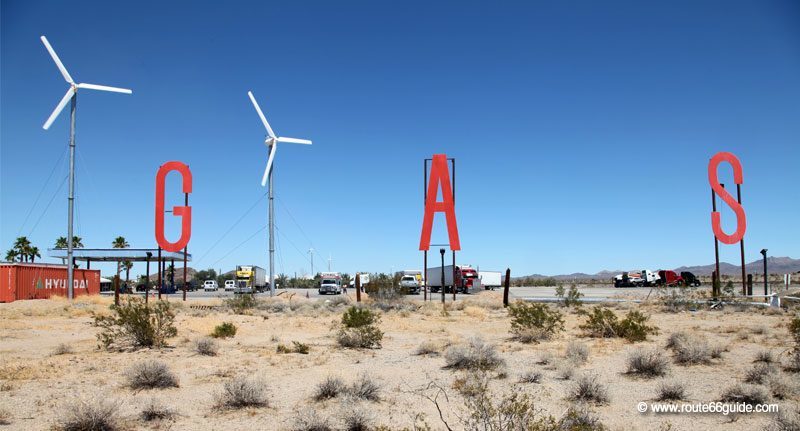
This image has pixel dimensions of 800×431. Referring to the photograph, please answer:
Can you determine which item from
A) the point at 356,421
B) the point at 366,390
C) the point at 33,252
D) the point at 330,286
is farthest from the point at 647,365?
the point at 33,252

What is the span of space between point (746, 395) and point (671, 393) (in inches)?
41.6

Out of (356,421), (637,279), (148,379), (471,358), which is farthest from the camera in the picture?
(637,279)

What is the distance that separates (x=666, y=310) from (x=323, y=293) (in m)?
43.1

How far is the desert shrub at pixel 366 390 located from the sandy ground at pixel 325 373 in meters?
0.26

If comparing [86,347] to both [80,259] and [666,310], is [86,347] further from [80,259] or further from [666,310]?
[80,259]

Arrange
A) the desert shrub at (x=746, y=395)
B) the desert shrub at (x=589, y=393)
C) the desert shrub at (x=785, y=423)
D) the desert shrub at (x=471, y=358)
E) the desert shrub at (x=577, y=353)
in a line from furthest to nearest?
the desert shrub at (x=577, y=353) → the desert shrub at (x=471, y=358) → the desert shrub at (x=589, y=393) → the desert shrub at (x=746, y=395) → the desert shrub at (x=785, y=423)

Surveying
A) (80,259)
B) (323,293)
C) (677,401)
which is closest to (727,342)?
(677,401)

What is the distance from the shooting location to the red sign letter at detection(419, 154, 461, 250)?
113ft

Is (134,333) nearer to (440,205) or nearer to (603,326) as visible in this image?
(603,326)

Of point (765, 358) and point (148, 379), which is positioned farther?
point (765, 358)

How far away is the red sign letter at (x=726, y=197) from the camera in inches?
1251

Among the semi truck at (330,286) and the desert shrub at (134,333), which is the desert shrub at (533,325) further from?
the semi truck at (330,286)

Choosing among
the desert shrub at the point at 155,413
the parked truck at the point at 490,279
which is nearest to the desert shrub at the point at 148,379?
the desert shrub at the point at 155,413

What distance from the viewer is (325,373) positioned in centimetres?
1220
